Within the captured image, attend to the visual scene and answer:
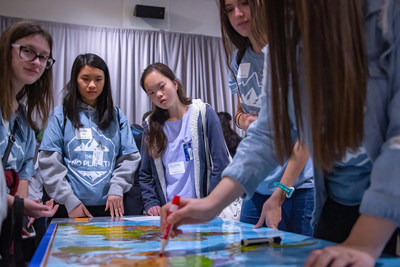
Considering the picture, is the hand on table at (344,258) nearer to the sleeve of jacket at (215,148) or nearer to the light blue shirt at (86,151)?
the sleeve of jacket at (215,148)

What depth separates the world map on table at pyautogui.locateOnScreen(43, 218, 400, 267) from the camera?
658mm

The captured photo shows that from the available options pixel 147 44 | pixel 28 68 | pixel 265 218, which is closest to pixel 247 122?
pixel 265 218

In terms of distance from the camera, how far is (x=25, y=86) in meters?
1.74

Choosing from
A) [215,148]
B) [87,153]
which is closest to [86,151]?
[87,153]

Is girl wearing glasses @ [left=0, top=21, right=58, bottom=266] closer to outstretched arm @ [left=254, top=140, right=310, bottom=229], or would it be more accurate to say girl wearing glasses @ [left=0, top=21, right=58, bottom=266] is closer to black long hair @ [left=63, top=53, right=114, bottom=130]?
black long hair @ [left=63, top=53, right=114, bottom=130]

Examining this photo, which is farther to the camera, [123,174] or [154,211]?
[123,174]

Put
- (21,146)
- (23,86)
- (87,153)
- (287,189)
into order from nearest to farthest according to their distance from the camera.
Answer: (287,189)
(21,146)
(23,86)
(87,153)

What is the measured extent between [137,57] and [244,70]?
3267mm

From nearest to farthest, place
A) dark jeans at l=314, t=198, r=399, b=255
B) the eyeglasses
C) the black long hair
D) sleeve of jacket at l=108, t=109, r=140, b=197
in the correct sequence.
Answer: dark jeans at l=314, t=198, r=399, b=255, the eyeglasses, sleeve of jacket at l=108, t=109, r=140, b=197, the black long hair

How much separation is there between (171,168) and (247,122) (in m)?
0.67

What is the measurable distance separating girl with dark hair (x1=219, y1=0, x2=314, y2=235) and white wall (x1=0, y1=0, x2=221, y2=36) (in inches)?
129

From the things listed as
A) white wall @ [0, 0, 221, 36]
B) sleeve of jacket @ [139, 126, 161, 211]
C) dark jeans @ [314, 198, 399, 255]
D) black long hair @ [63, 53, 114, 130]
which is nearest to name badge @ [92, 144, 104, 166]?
black long hair @ [63, 53, 114, 130]

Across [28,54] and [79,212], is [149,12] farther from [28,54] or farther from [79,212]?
[79,212]

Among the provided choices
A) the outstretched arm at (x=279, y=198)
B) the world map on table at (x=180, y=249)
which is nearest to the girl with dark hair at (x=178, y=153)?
the outstretched arm at (x=279, y=198)
